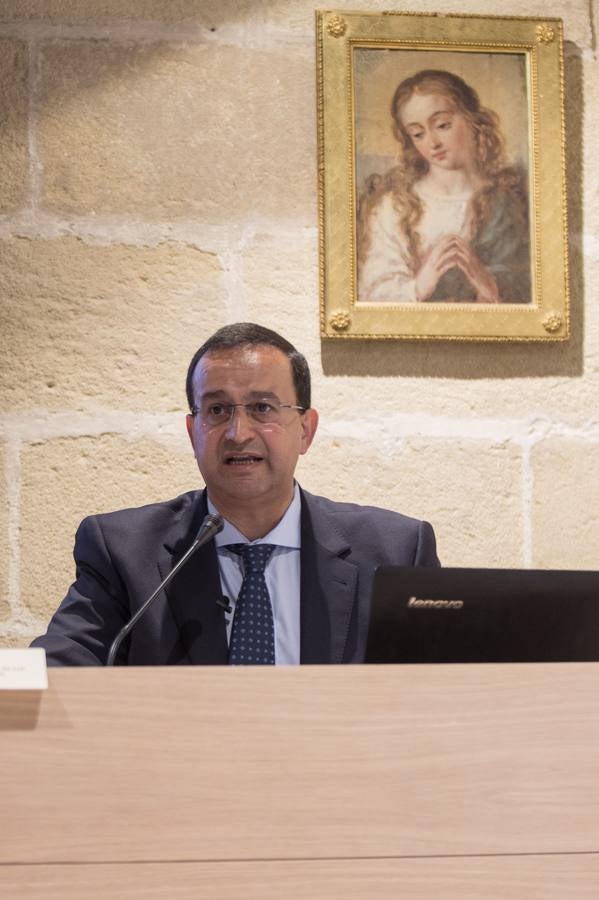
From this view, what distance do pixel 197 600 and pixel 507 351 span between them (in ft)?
3.73

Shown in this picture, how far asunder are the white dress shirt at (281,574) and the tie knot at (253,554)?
0.5 inches

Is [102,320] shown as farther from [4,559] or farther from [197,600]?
[197,600]

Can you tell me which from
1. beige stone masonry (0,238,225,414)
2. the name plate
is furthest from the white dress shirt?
the name plate

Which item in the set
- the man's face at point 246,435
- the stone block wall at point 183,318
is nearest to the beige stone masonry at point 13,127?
the stone block wall at point 183,318

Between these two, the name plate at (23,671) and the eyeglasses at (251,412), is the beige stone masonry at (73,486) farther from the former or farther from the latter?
the name plate at (23,671)

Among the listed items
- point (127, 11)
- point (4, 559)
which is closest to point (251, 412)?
point (4, 559)

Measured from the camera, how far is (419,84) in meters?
3.10

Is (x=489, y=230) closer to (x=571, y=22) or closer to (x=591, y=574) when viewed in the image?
(x=571, y=22)

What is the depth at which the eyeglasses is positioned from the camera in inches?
103

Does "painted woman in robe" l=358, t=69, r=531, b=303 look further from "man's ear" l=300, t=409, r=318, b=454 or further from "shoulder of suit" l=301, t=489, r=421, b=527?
"shoulder of suit" l=301, t=489, r=421, b=527

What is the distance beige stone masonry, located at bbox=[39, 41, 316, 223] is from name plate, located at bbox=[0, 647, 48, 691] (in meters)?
1.96

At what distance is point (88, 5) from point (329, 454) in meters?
1.33

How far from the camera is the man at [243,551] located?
2.44 metres

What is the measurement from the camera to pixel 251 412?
8.60 ft
